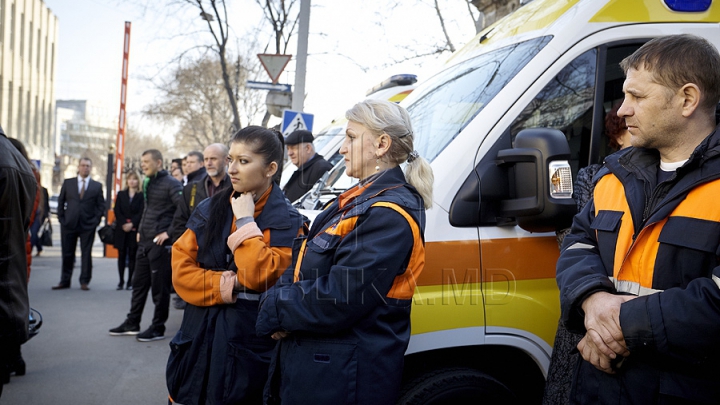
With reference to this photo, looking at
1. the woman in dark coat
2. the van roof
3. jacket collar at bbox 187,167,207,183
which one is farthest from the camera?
the woman in dark coat

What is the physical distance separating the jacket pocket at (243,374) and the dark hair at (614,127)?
1880 mm

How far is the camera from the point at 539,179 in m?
2.51

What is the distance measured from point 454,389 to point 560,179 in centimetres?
103

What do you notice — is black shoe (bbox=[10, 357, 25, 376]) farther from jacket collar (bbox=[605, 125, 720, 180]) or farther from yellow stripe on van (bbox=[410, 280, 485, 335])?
jacket collar (bbox=[605, 125, 720, 180])

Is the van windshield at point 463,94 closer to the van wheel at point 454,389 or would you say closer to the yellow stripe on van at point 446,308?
the yellow stripe on van at point 446,308

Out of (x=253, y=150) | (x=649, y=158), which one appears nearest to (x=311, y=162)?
(x=253, y=150)

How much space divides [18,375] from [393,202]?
4.64 metres

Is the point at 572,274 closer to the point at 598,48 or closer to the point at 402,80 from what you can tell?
the point at 598,48

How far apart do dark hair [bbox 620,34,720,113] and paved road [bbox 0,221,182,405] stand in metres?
4.41

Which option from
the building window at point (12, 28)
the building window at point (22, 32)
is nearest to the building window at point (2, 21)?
the building window at point (12, 28)

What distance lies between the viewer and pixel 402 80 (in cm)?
727

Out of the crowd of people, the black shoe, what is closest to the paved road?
the black shoe

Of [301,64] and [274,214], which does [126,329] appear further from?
[301,64]

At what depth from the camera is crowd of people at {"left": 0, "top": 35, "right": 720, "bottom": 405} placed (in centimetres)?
179
